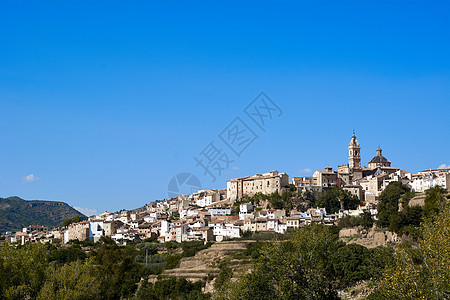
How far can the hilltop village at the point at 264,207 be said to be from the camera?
53594 millimetres

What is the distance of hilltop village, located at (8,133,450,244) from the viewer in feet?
176

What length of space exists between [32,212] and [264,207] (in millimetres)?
89108

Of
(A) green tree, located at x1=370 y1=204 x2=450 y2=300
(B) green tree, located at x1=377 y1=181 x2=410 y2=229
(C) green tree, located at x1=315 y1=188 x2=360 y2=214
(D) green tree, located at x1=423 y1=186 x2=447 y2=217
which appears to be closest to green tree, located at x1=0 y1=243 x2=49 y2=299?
(A) green tree, located at x1=370 y1=204 x2=450 y2=300

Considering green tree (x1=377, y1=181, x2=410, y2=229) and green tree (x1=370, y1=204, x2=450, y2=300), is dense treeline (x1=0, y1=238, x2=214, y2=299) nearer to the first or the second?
green tree (x1=370, y1=204, x2=450, y2=300)

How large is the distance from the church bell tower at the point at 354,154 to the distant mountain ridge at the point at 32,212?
7229 cm

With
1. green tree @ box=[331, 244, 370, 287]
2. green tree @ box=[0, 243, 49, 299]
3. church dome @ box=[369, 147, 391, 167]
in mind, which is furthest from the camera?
church dome @ box=[369, 147, 391, 167]

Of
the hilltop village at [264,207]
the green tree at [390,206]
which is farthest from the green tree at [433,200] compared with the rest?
the hilltop village at [264,207]

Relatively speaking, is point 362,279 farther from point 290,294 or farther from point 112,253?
point 112,253

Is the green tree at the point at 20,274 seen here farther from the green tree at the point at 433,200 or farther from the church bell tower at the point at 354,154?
the church bell tower at the point at 354,154

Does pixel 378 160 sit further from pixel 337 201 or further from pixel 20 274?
pixel 20 274

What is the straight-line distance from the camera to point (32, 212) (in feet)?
442

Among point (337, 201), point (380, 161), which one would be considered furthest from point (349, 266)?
point (380, 161)

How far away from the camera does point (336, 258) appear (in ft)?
95.1

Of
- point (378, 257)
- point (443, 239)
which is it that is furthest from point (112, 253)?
point (443, 239)
